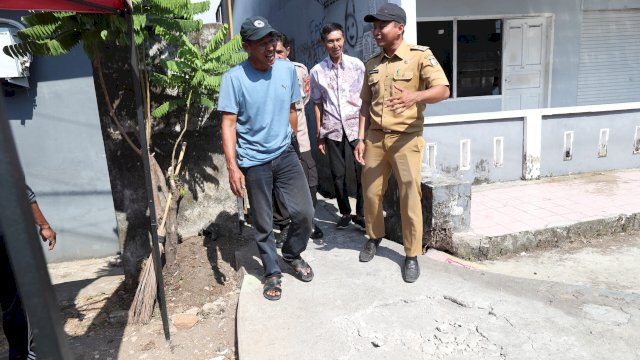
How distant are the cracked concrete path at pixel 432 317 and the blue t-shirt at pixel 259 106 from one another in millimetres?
1043

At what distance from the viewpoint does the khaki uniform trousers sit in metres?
3.31

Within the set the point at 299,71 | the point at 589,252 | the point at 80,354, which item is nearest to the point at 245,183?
the point at 299,71

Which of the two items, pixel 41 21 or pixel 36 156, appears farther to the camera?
pixel 36 156

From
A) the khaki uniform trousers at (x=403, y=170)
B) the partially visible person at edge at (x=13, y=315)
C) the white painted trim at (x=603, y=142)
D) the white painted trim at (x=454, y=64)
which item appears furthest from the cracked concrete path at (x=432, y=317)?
the white painted trim at (x=454, y=64)

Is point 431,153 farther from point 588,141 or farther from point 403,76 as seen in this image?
point 403,76

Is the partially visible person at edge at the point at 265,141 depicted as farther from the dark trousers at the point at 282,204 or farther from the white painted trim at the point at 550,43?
the white painted trim at the point at 550,43

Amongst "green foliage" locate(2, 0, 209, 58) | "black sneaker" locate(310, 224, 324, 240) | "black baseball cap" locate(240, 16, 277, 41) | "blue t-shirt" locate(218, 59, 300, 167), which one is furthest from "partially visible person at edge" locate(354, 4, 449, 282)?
"green foliage" locate(2, 0, 209, 58)

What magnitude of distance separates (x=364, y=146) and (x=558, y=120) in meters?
3.95

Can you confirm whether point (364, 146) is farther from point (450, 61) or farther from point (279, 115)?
point (450, 61)

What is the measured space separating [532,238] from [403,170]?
1.93 metres

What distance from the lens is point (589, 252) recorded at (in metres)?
4.42

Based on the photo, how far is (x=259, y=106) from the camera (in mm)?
3188

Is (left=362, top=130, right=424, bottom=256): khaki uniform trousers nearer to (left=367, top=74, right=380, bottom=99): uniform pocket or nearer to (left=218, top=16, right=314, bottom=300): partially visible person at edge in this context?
(left=367, top=74, right=380, bottom=99): uniform pocket

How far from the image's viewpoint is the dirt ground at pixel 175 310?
338cm
